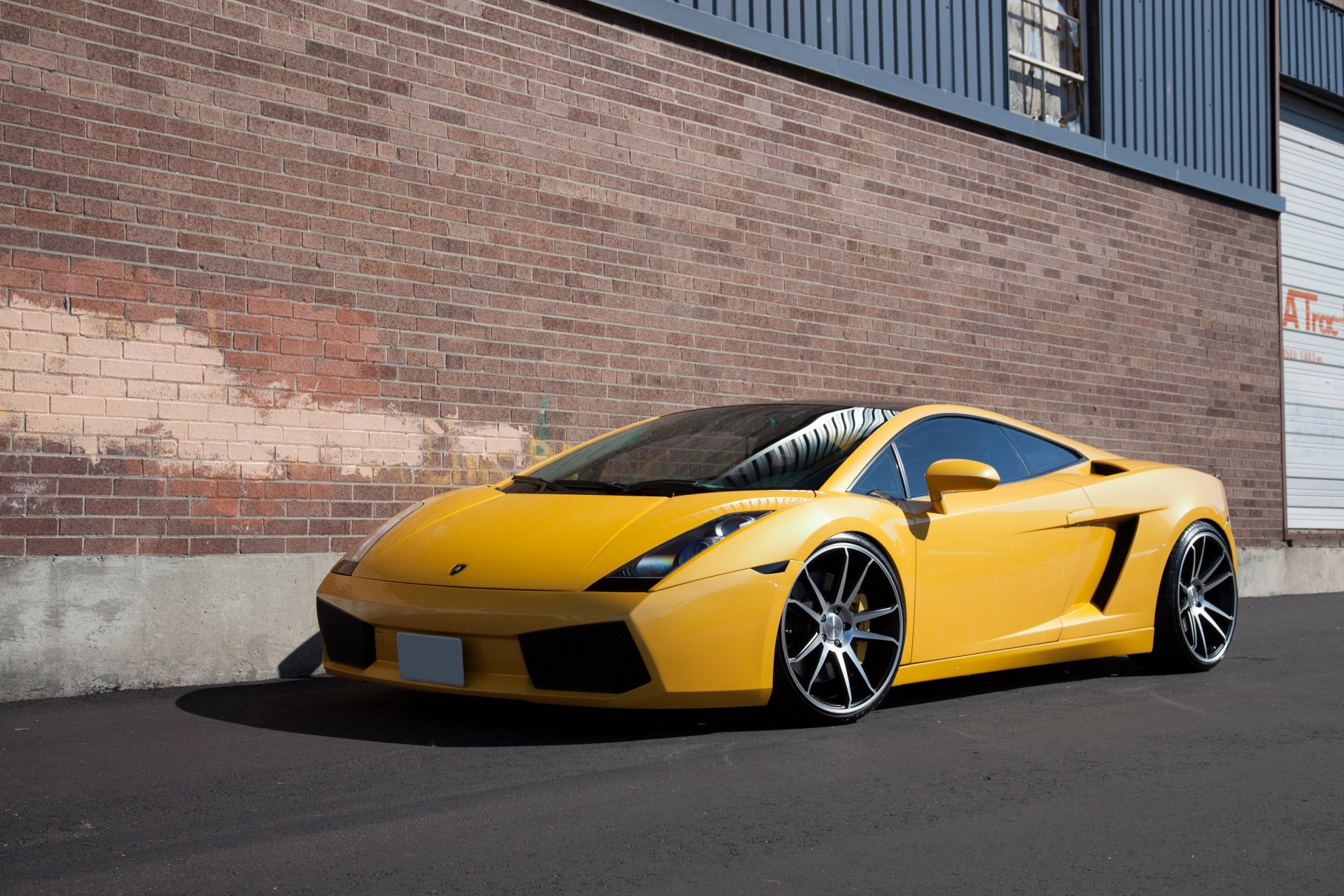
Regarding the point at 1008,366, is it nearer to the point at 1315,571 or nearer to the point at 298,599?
the point at 1315,571

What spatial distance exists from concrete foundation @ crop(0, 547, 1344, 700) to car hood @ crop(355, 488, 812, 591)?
163 cm

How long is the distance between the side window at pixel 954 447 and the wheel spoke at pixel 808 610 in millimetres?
853

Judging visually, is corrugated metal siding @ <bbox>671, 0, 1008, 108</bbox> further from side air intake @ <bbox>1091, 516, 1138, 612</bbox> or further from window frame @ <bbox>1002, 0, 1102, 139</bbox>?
side air intake @ <bbox>1091, 516, 1138, 612</bbox>

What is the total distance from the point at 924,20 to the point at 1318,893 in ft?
29.0

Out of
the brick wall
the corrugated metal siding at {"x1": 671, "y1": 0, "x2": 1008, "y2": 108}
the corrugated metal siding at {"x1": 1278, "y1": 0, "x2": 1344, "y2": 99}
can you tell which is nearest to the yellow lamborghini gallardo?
the brick wall

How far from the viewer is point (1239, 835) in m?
3.25

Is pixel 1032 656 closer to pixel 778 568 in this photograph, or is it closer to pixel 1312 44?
pixel 778 568

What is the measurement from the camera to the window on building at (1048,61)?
38.1ft

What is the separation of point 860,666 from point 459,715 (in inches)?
57.6

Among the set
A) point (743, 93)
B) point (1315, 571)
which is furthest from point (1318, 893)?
point (1315, 571)

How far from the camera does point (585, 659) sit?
4.19m

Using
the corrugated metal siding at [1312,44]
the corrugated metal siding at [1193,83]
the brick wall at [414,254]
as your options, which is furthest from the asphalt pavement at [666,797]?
the corrugated metal siding at [1312,44]

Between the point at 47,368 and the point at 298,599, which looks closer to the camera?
the point at 47,368

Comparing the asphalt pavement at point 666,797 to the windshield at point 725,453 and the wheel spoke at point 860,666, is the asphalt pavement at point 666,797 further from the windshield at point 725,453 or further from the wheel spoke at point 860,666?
the windshield at point 725,453
